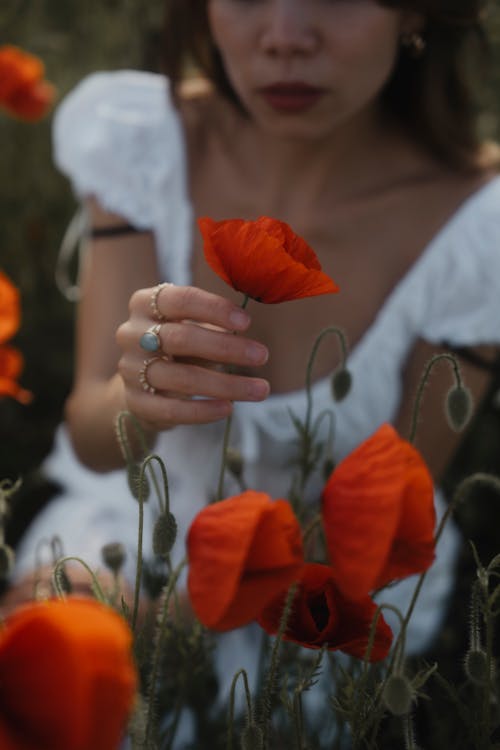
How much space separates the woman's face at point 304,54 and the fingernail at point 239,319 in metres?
0.60

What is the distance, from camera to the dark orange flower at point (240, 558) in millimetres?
480

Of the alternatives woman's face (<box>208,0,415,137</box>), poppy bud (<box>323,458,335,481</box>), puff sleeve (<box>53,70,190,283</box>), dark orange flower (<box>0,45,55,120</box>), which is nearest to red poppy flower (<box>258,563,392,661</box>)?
poppy bud (<box>323,458,335,481</box>)

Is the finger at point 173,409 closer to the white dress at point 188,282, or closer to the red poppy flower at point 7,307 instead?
the red poppy flower at point 7,307

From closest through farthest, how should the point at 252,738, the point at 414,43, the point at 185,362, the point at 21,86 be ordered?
the point at 252,738 → the point at 185,362 → the point at 414,43 → the point at 21,86

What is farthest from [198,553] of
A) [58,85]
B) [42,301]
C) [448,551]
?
[58,85]

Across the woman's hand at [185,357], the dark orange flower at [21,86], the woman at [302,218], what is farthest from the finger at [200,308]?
the dark orange flower at [21,86]

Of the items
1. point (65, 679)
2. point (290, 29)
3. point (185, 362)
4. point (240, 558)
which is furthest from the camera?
point (290, 29)

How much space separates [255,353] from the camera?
2.19 ft

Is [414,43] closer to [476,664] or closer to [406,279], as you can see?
[406,279]

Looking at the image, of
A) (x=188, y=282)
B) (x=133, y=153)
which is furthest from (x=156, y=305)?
(x=133, y=153)

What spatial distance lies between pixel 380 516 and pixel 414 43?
43.8 inches

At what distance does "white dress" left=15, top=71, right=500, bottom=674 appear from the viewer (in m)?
1.44

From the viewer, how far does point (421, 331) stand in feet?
4.86

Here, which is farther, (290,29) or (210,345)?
(290,29)
